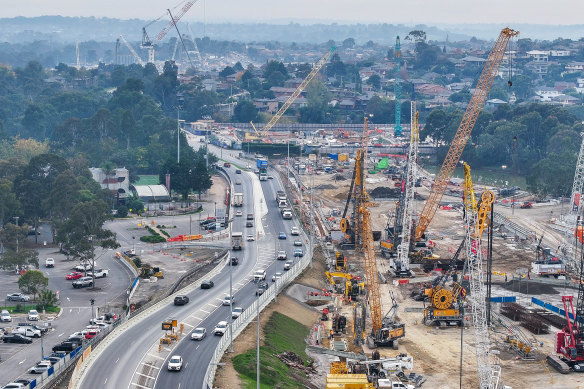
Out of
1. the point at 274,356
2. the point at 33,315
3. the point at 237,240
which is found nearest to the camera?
the point at 274,356

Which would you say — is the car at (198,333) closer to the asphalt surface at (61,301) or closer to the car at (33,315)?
the asphalt surface at (61,301)

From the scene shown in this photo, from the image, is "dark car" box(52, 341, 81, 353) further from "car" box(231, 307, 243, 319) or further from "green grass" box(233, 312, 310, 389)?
"green grass" box(233, 312, 310, 389)

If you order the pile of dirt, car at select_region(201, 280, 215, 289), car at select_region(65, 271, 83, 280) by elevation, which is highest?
car at select_region(201, 280, 215, 289)

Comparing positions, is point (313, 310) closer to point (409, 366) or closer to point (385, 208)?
point (409, 366)

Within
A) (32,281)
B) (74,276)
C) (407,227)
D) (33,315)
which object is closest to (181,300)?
(33,315)

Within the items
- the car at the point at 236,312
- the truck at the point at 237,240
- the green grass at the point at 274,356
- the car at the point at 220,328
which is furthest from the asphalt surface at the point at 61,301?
the green grass at the point at 274,356

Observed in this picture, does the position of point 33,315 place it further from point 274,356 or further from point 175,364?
point 175,364

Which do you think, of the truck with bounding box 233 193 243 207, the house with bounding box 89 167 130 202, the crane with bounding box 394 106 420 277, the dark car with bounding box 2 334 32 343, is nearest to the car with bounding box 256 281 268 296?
the crane with bounding box 394 106 420 277
